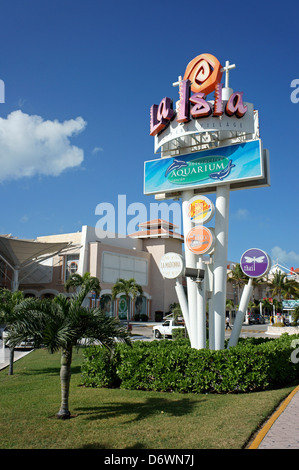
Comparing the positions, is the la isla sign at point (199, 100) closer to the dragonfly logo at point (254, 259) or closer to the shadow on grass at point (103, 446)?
the dragonfly logo at point (254, 259)

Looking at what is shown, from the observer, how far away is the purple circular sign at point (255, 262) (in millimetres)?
13602

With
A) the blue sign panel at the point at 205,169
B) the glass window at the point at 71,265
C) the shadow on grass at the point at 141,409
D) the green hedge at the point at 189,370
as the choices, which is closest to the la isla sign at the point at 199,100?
the blue sign panel at the point at 205,169

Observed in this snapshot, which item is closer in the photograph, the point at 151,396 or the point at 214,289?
the point at 151,396

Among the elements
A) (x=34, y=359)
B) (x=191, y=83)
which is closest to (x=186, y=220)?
(x=191, y=83)

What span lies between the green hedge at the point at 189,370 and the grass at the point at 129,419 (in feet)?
1.07

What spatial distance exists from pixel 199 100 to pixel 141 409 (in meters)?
10.1

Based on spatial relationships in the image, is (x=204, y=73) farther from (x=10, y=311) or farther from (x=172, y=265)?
(x=10, y=311)

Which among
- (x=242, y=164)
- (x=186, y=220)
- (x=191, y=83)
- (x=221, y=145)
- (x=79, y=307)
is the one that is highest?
(x=191, y=83)

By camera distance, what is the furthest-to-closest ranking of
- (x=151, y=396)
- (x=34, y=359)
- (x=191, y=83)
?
(x=34, y=359) < (x=191, y=83) < (x=151, y=396)

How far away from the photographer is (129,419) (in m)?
7.96

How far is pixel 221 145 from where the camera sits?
48.0ft

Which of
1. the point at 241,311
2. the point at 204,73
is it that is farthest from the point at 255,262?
the point at 204,73
